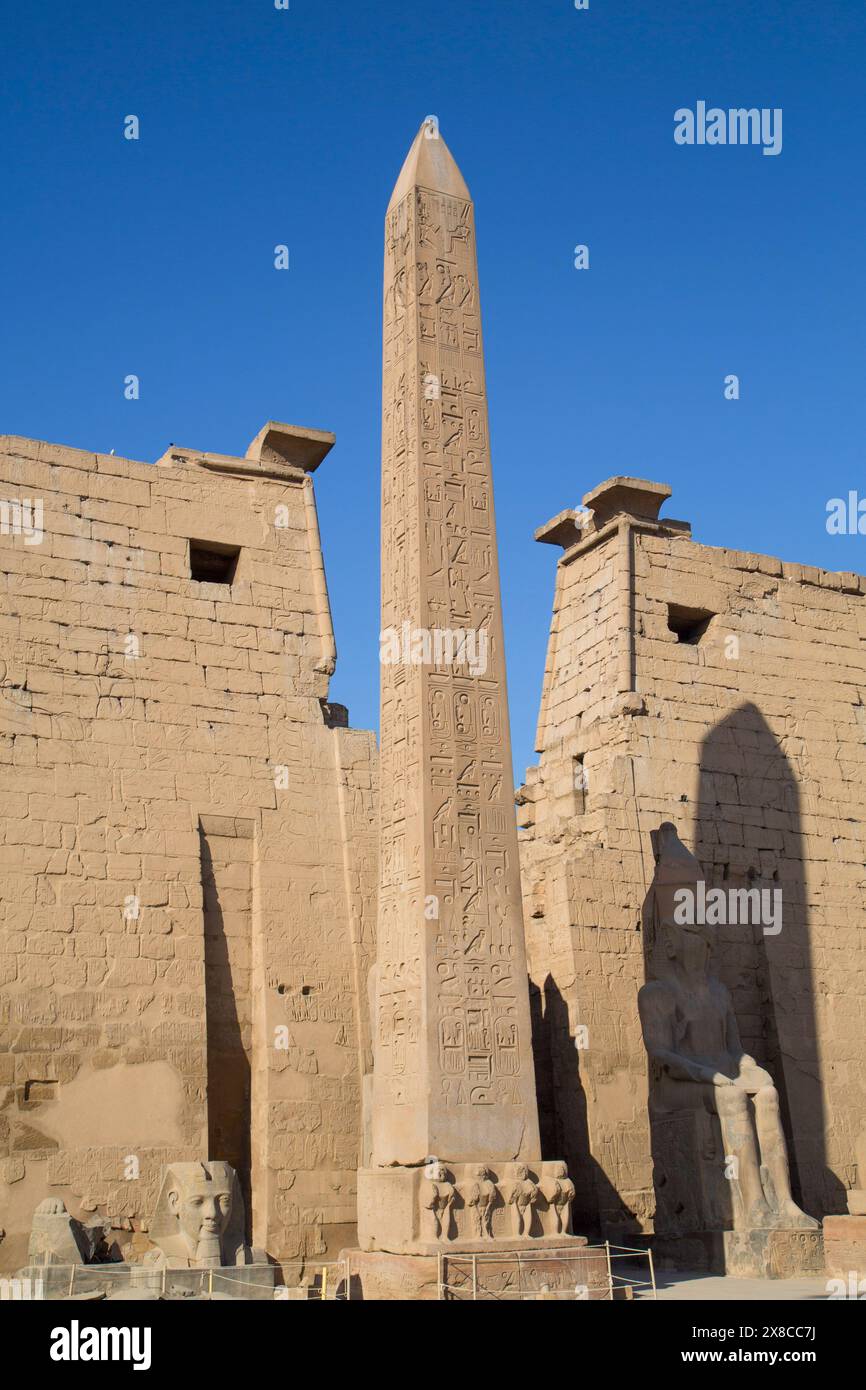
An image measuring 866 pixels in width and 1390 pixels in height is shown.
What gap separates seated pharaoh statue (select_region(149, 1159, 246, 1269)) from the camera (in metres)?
7.87

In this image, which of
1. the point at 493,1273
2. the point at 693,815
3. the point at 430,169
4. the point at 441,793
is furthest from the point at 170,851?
the point at 430,169

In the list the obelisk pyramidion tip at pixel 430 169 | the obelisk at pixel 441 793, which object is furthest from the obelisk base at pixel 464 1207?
the obelisk pyramidion tip at pixel 430 169

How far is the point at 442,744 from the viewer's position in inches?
315

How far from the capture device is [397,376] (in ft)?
29.4

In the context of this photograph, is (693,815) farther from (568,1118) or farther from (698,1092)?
(698,1092)

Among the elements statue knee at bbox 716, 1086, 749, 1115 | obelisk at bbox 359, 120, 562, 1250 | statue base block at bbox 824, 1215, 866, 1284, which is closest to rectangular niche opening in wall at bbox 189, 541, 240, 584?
obelisk at bbox 359, 120, 562, 1250

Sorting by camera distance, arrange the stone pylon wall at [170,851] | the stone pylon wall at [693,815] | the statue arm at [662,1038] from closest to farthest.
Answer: the stone pylon wall at [170,851], the statue arm at [662,1038], the stone pylon wall at [693,815]

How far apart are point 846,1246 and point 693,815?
5045 millimetres

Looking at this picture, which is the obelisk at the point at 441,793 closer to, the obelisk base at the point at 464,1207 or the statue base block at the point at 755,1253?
the obelisk base at the point at 464,1207

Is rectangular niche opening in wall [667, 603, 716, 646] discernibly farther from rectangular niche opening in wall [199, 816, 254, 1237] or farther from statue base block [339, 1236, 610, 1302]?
statue base block [339, 1236, 610, 1302]

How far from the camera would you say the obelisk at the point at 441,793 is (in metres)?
7.41

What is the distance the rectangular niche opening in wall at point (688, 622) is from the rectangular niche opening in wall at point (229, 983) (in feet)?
14.8

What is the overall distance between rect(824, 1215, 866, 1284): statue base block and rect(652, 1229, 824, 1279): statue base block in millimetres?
1231
